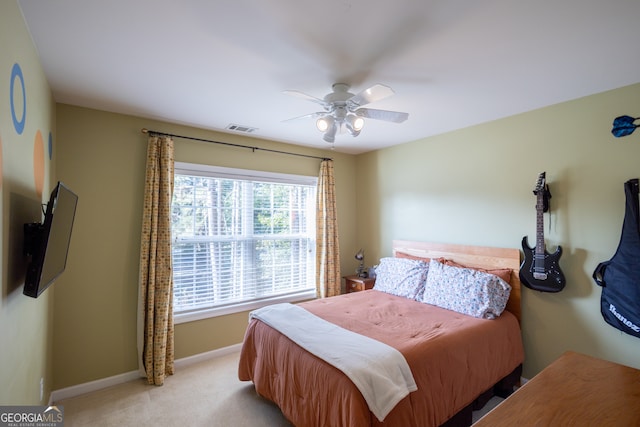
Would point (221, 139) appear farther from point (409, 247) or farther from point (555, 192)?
point (555, 192)

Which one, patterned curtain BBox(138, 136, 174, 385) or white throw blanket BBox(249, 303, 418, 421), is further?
patterned curtain BBox(138, 136, 174, 385)

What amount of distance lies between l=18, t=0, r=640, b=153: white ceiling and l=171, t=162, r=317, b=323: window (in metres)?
0.95

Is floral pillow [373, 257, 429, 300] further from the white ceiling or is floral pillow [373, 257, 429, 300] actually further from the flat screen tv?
the flat screen tv

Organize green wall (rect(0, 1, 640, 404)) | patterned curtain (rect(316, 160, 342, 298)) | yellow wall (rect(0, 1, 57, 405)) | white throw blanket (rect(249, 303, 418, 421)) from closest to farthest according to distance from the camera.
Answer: yellow wall (rect(0, 1, 57, 405)), white throw blanket (rect(249, 303, 418, 421)), green wall (rect(0, 1, 640, 404)), patterned curtain (rect(316, 160, 342, 298))

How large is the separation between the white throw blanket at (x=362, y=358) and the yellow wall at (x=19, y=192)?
1.45 m

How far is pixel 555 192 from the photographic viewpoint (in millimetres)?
2568

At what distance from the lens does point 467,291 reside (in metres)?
2.67

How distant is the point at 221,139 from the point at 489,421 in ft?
10.9

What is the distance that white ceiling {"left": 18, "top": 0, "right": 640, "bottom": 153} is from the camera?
56.2 inches

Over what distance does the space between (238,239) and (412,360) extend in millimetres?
2352

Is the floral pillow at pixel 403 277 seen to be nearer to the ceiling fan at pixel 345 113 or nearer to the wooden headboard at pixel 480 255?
the wooden headboard at pixel 480 255

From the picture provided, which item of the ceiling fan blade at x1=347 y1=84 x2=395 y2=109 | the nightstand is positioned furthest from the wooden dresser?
the nightstand

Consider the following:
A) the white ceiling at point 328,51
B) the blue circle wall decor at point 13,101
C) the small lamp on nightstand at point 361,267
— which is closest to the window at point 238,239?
the small lamp on nightstand at point 361,267

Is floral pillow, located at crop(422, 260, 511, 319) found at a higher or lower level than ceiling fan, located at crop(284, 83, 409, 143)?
lower
